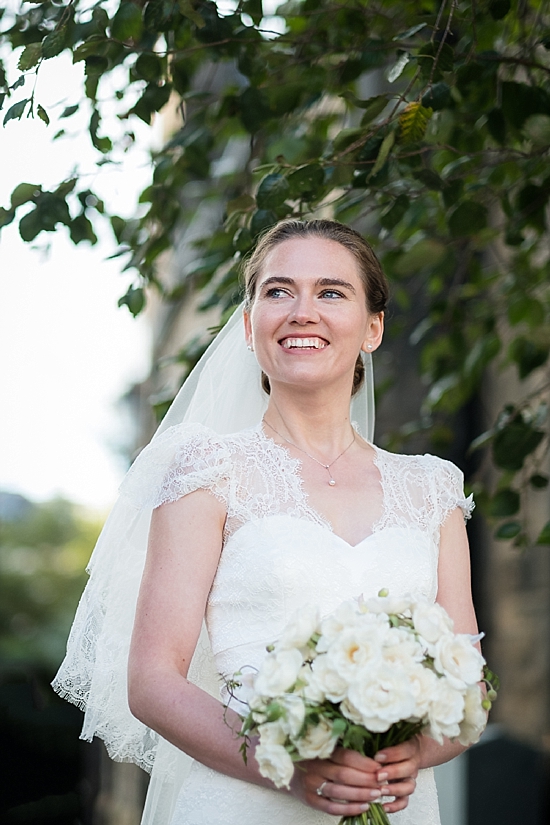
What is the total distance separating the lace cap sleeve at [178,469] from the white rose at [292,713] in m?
0.64

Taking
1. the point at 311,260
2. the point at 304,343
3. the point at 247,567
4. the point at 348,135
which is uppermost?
the point at 348,135

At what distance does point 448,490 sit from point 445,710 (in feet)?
2.85

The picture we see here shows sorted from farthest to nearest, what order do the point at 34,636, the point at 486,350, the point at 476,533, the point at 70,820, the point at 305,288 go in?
the point at 34,636, the point at 476,533, the point at 70,820, the point at 486,350, the point at 305,288

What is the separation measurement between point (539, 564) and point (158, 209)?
3.76 metres

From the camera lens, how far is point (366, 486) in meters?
2.29

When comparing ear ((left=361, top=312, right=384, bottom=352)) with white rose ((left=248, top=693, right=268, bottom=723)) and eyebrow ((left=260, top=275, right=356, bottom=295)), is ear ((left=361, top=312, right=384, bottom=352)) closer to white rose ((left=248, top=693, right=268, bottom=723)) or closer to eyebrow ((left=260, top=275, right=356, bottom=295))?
eyebrow ((left=260, top=275, right=356, bottom=295))

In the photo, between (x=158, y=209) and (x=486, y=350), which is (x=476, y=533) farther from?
(x=158, y=209)

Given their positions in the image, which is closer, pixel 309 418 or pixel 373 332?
pixel 309 418

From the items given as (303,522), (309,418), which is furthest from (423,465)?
(303,522)

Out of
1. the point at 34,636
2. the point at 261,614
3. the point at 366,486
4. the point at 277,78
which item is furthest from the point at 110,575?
the point at 34,636

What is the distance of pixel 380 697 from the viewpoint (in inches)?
58.6

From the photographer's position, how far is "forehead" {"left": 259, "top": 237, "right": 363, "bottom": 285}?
2.29 meters

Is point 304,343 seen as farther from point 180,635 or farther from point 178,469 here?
point 180,635

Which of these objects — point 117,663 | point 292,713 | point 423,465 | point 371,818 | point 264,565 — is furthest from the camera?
point 423,465
